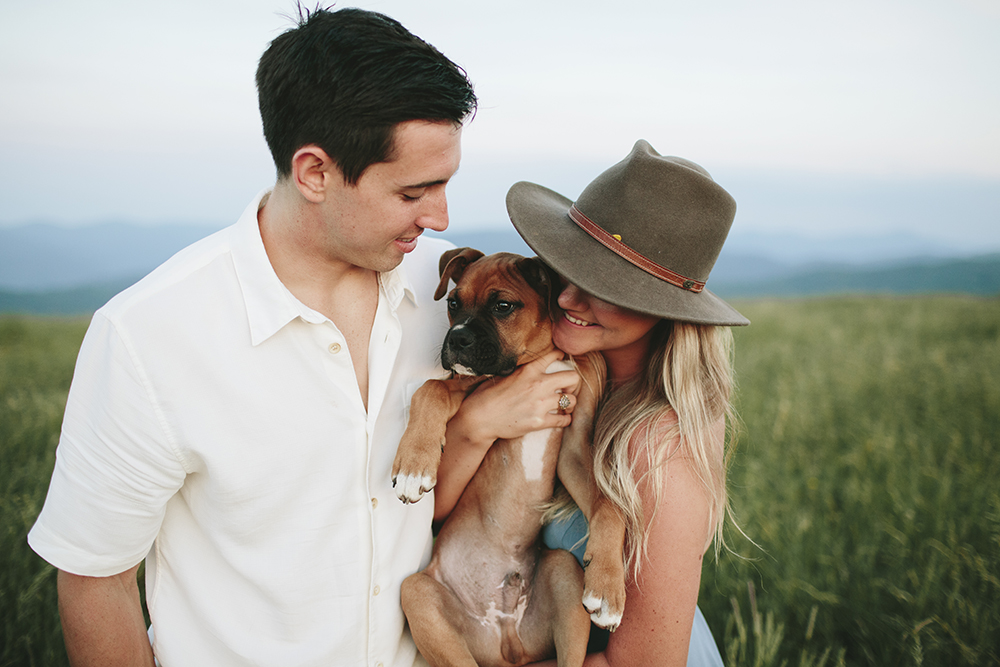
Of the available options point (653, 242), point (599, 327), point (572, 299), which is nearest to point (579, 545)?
point (599, 327)

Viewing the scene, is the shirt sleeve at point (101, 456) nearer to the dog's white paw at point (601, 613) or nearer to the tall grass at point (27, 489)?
the tall grass at point (27, 489)

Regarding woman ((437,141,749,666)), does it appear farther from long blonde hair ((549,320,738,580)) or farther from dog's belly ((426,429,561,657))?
dog's belly ((426,429,561,657))

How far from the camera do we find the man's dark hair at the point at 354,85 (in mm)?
2152

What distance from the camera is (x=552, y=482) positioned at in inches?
119

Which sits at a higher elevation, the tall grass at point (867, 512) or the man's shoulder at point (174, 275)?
the man's shoulder at point (174, 275)

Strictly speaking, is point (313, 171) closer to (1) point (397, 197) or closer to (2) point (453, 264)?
(1) point (397, 197)

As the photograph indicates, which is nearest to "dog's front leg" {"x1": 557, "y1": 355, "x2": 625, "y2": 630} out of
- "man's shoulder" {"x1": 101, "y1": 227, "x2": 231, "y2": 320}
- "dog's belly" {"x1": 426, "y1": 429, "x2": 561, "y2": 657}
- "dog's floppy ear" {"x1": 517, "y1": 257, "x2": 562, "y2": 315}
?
"dog's belly" {"x1": 426, "y1": 429, "x2": 561, "y2": 657}

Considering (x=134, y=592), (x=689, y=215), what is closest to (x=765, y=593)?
(x=689, y=215)

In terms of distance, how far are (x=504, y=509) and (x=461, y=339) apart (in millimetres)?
876

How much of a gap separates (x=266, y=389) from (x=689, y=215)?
1725 mm

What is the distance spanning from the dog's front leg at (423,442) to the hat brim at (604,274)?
81 centimetres

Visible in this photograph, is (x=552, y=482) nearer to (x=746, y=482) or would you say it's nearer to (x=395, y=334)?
(x=395, y=334)

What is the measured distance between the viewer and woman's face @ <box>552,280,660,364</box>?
8.45ft

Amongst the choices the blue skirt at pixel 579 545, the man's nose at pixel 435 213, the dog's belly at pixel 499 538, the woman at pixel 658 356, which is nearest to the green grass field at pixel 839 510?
the blue skirt at pixel 579 545
